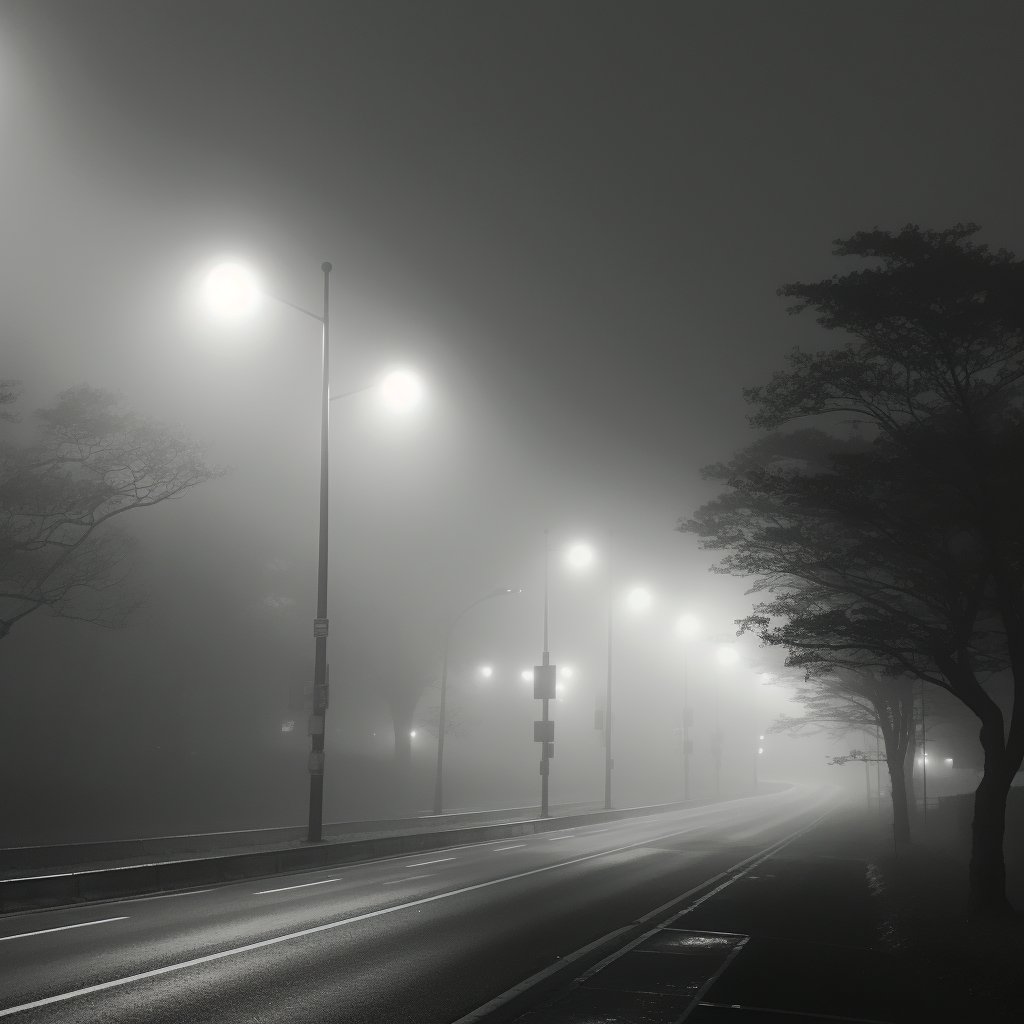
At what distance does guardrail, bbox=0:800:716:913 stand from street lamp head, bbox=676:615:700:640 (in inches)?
1406

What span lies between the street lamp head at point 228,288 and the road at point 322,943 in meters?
10.3

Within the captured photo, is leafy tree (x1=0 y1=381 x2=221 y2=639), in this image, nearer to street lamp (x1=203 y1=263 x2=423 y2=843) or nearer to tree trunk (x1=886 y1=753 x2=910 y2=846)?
street lamp (x1=203 y1=263 x2=423 y2=843)

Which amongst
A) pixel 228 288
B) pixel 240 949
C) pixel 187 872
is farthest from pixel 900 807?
A: pixel 240 949

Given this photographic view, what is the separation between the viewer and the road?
800 centimetres

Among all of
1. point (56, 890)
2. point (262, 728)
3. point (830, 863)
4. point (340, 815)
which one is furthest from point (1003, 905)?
point (262, 728)

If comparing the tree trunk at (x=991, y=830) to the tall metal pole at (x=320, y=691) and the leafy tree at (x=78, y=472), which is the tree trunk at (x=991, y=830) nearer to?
the tall metal pole at (x=320, y=691)

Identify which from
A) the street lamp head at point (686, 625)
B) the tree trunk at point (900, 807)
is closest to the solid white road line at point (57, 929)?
the tree trunk at point (900, 807)

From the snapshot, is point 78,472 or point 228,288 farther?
point 78,472

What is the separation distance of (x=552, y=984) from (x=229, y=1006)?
114 inches

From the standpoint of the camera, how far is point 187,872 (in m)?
16.7

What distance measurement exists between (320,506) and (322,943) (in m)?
12.0

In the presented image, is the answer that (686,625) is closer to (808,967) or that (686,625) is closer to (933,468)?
(933,468)

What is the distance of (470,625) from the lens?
60625mm

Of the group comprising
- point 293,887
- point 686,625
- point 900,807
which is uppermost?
point 686,625
